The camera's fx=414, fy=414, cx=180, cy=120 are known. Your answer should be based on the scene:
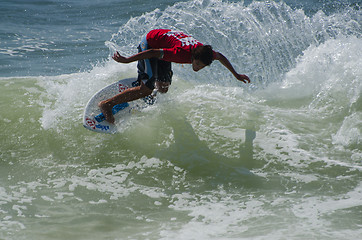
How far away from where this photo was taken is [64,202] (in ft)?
13.5

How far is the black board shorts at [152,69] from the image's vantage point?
198 inches

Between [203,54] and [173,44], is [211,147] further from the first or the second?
[173,44]

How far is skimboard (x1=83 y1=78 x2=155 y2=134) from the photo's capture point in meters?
5.28

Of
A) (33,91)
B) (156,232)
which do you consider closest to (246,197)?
(156,232)

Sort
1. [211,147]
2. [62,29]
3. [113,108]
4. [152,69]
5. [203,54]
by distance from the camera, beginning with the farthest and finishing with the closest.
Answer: [62,29], [113,108], [211,147], [152,69], [203,54]

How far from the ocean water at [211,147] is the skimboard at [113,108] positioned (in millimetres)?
163

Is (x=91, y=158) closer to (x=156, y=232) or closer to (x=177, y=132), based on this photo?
(x=177, y=132)

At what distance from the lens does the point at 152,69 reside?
5039 mm

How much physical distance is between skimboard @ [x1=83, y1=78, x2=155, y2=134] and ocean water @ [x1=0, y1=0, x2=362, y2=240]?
163 millimetres

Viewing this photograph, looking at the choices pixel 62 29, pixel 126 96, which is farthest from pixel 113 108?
pixel 62 29

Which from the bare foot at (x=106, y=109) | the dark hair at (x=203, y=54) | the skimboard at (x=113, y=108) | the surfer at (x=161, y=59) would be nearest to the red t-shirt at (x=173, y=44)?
the surfer at (x=161, y=59)

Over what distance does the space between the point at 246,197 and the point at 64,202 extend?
1.81m

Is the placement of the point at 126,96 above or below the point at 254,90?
above

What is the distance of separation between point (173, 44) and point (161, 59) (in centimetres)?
22
